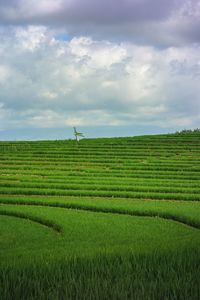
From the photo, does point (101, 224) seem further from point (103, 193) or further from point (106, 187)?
point (106, 187)

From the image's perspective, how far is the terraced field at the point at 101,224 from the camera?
17.2 ft

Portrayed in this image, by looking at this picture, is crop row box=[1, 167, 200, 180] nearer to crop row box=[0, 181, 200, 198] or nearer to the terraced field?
the terraced field

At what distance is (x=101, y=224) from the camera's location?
1448 centimetres

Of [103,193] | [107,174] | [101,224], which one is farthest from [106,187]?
[101,224]

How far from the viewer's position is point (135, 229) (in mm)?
13891

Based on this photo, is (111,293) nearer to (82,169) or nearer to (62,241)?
(62,241)

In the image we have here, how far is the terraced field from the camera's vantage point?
525 centimetres

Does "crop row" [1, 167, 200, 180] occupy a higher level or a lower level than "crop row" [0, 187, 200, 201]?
higher

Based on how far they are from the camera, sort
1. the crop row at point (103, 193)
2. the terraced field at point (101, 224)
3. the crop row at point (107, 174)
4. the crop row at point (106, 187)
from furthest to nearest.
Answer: the crop row at point (107, 174) < the crop row at point (106, 187) < the crop row at point (103, 193) < the terraced field at point (101, 224)

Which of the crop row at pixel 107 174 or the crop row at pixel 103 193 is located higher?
the crop row at pixel 107 174

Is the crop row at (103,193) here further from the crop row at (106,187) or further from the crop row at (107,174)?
the crop row at (107,174)

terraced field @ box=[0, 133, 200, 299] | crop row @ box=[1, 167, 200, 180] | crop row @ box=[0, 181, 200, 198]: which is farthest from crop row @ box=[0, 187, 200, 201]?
crop row @ box=[1, 167, 200, 180]

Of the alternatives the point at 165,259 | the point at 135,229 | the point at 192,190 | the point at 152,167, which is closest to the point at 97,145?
the point at 152,167

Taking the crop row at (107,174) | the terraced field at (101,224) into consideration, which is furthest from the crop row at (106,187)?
the crop row at (107,174)
